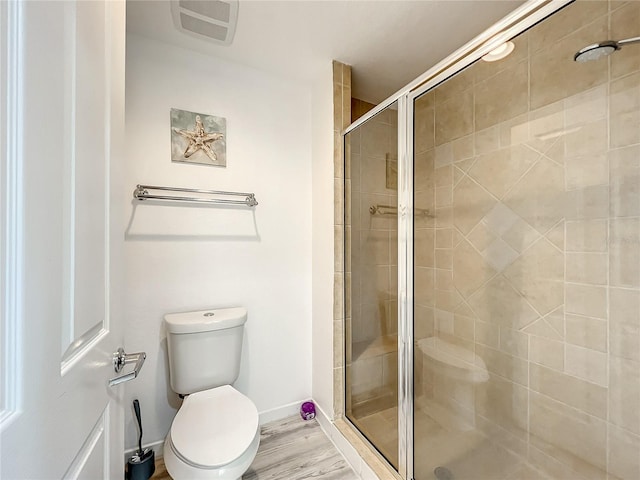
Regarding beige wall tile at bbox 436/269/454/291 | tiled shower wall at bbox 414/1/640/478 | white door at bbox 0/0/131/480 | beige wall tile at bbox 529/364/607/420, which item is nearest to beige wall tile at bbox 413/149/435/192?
tiled shower wall at bbox 414/1/640/478

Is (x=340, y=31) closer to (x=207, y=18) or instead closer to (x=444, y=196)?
(x=207, y=18)

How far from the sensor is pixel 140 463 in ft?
4.40

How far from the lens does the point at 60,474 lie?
0.44 m

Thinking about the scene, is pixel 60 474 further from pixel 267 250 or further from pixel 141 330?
pixel 267 250

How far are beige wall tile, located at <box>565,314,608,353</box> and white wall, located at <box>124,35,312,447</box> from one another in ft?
4.53

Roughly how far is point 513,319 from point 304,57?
72.3 inches

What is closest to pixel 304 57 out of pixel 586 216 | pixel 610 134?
pixel 610 134

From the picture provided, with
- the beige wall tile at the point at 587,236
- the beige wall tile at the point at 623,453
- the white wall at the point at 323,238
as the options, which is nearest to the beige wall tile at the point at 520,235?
the beige wall tile at the point at 587,236

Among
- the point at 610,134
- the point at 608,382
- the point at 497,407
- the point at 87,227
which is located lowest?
the point at 497,407

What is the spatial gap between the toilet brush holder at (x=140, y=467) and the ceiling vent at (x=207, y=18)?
2.16 metres

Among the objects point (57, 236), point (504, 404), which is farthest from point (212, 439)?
point (504, 404)

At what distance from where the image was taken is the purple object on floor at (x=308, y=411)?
1829mm

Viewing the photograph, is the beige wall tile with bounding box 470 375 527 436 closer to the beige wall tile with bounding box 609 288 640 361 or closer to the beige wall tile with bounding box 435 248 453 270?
the beige wall tile with bounding box 609 288 640 361

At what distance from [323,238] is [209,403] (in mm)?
1074
